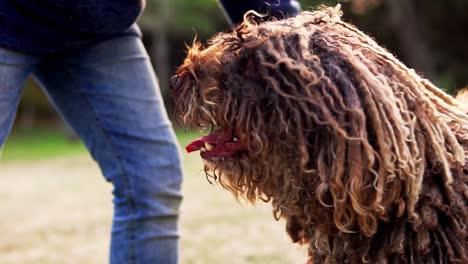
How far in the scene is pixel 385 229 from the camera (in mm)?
2576

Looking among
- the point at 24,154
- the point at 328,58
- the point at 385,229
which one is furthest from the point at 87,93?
the point at 24,154

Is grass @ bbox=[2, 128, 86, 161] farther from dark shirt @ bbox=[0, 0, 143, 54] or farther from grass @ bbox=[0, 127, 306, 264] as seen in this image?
dark shirt @ bbox=[0, 0, 143, 54]

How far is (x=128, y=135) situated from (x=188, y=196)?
224 inches

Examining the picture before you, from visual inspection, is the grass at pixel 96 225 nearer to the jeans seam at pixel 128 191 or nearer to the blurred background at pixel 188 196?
the blurred background at pixel 188 196

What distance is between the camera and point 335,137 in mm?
2471

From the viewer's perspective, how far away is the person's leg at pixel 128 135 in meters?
3.29

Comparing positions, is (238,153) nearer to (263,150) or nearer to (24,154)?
(263,150)

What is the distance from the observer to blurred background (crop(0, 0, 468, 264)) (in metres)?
5.79

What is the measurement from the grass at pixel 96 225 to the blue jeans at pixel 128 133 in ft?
0.61

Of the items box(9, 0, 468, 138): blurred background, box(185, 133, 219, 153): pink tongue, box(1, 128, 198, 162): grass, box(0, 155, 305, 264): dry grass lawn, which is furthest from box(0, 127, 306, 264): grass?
box(9, 0, 468, 138): blurred background

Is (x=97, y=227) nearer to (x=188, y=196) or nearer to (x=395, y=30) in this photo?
(x=188, y=196)

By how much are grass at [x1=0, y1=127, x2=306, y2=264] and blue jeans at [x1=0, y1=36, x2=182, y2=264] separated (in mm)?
186

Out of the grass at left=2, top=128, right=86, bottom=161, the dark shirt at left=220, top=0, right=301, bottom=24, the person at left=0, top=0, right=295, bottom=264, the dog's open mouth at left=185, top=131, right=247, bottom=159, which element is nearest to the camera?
the dog's open mouth at left=185, top=131, right=247, bottom=159

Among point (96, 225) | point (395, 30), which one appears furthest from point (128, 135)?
point (395, 30)
